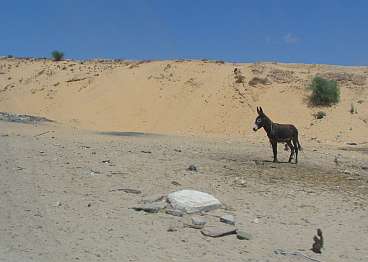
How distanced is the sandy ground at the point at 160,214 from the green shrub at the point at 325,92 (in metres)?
17.8

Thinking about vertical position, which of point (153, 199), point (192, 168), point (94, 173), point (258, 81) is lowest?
point (153, 199)

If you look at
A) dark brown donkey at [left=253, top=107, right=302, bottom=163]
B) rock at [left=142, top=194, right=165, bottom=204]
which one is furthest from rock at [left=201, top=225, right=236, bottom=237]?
dark brown donkey at [left=253, top=107, right=302, bottom=163]

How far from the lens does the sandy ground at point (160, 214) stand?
875 cm

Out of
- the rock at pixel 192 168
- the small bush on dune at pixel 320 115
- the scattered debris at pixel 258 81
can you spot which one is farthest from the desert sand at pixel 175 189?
the scattered debris at pixel 258 81

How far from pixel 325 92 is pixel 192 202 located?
1079 inches

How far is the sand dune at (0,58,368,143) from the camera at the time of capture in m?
34.8

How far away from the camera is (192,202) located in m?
10.8

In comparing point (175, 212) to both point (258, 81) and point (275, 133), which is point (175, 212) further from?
point (258, 81)

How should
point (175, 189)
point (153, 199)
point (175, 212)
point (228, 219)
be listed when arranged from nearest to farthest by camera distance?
point (228, 219) → point (175, 212) → point (153, 199) → point (175, 189)

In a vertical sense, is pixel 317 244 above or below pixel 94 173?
below

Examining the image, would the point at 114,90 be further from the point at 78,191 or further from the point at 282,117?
the point at 78,191

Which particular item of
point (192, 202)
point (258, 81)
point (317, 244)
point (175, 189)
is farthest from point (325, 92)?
point (317, 244)

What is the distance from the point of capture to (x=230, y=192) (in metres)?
12.7

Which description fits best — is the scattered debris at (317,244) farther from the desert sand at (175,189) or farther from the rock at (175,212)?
the rock at (175,212)
